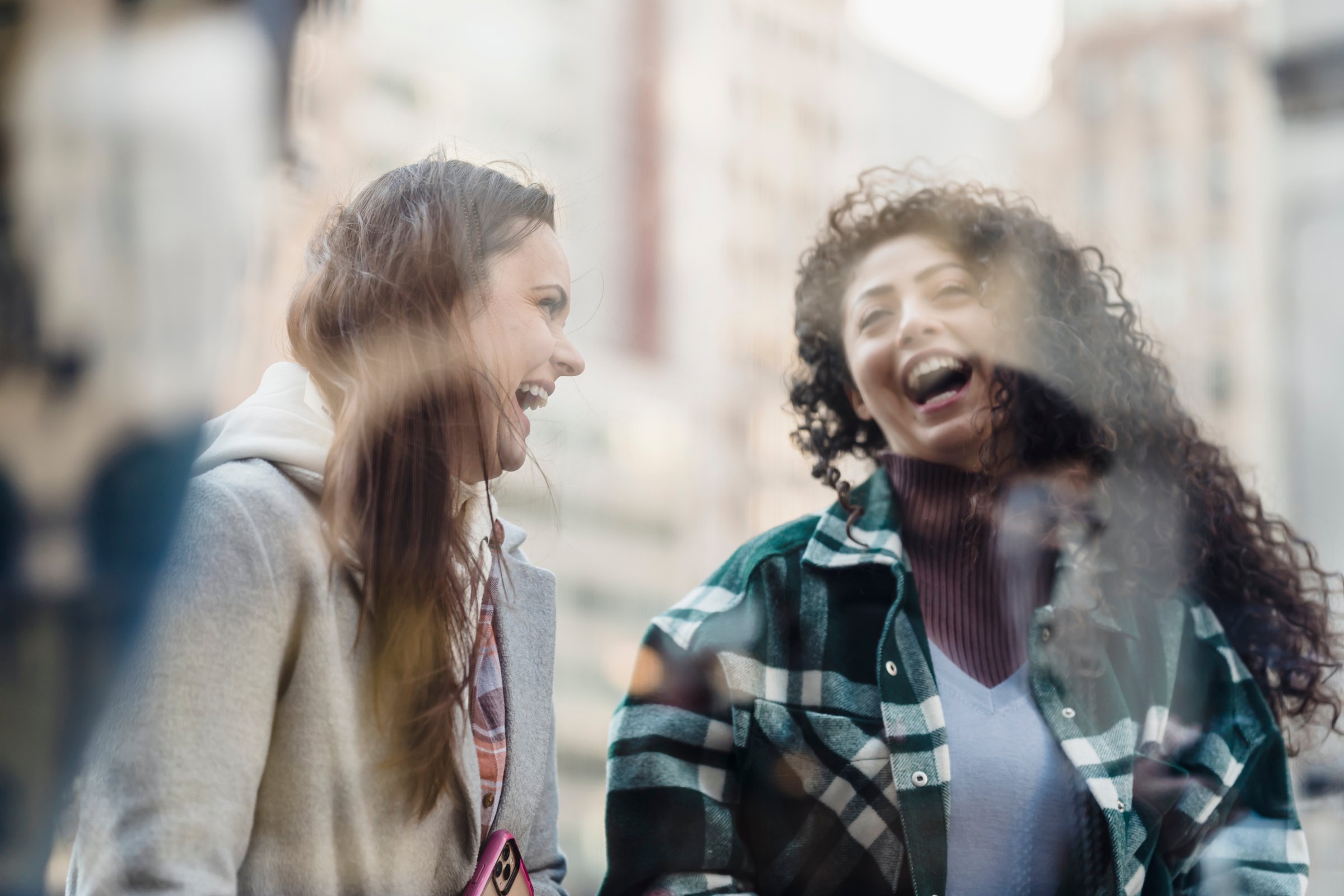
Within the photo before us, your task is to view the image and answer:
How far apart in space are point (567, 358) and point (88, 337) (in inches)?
30.7

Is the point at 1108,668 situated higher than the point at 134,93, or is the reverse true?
the point at 134,93

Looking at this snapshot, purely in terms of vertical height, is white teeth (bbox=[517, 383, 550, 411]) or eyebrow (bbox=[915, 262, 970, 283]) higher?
eyebrow (bbox=[915, 262, 970, 283])

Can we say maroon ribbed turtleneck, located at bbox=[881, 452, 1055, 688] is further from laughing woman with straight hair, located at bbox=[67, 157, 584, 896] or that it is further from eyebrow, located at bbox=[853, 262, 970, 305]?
laughing woman with straight hair, located at bbox=[67, 157, 584, 896]

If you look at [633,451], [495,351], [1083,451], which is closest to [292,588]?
[495,351]

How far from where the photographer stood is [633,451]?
39.1m

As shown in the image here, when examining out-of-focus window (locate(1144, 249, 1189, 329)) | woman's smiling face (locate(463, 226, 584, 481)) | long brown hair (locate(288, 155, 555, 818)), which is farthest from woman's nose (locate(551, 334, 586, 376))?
out-of-focus window (locate(1144, 249, 1189, 329))

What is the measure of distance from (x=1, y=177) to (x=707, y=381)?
143 ft

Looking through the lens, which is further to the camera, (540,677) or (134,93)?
(540,677)

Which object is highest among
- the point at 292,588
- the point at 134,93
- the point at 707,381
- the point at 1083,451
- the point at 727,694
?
the point at 707,381

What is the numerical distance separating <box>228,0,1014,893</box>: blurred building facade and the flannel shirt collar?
70.5ft

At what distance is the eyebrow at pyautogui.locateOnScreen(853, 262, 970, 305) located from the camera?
7.18 ft

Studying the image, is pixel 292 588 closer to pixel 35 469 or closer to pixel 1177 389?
pixel 35 469

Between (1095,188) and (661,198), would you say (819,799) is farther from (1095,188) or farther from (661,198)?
(661,198)

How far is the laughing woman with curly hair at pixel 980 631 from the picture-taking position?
6.20ft
